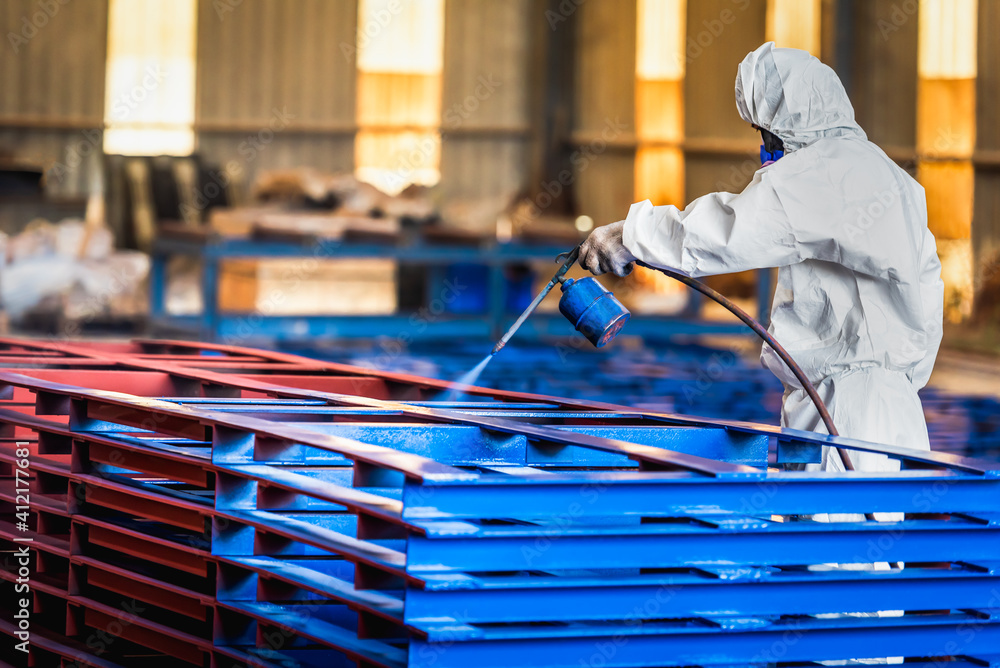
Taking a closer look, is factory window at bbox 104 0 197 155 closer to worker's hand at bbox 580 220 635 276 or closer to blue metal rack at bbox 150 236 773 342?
blue metal rack at bbox 150 236 773 342

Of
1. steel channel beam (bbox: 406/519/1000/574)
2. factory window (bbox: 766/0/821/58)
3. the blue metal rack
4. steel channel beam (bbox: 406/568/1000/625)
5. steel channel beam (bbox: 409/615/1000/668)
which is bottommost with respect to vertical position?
steel channel beam (bbox: 409/615/1000/668)

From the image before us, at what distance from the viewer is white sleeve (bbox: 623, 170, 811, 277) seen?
7.55 ft

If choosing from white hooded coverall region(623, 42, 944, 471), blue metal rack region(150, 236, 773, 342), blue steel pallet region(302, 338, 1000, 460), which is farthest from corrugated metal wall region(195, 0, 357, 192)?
white hooded coverall region(623, 42, 944, 471)

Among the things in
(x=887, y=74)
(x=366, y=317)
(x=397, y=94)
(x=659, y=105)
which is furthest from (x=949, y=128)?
(x=397, y=94)

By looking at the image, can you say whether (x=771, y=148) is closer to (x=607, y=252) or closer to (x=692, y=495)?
(x=607, y=252)

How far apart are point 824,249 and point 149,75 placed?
13.4 m

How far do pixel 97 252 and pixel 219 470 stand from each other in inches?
319

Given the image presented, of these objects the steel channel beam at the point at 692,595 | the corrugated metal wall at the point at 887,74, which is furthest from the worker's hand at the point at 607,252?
the corrugated metal wall at the point at 887,74

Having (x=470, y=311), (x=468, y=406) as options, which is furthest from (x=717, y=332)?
(x=468, y=406)

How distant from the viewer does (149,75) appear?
14328 millimetres

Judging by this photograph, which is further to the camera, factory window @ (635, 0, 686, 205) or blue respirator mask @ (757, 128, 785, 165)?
factory window @ (635, 0, 686, 205)

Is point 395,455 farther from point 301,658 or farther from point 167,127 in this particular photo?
point 167,127

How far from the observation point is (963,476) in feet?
7.09

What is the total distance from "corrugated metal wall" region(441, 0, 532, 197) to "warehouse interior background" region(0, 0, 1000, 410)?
30 millimetres
